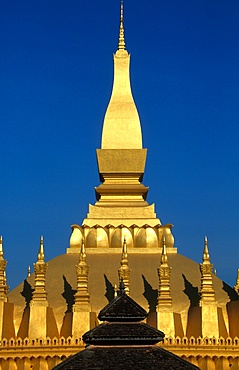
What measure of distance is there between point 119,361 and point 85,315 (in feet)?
50.7

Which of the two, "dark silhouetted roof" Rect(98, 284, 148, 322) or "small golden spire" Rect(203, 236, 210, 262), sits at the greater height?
"small golden spire" Rect(203, 236, 210, 262)

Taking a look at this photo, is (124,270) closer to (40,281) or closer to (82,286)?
(82,286)

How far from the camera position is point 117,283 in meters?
40.8

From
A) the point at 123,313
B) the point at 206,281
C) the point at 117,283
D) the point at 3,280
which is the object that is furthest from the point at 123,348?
the point at 3,280

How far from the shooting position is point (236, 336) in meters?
38.3

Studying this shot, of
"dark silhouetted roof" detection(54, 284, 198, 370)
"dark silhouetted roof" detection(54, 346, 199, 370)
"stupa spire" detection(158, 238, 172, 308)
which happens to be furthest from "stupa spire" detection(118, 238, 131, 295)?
"dark silhouetted roof" detection(54, 346, 199, 370)

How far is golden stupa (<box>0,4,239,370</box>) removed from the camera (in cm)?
3784

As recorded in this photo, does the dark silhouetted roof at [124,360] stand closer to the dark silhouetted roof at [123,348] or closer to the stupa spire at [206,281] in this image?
the dark silhouetted roof at [123,348]

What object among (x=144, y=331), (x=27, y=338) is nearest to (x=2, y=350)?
(x=27, y=338)

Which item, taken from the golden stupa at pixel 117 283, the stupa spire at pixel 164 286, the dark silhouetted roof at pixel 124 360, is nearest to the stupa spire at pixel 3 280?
the golden stupa at pixel 117 283

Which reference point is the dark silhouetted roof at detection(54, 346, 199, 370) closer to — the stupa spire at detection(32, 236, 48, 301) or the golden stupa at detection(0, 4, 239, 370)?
the golden stupa at detection(0, 4, 239, 370)

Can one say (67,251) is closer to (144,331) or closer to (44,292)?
(44,292)

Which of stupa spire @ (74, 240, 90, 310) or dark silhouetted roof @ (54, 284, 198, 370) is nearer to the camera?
dark silhouetted roof @ (54, 284, 198, 370)

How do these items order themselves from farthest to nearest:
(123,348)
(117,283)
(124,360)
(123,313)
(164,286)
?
1. (117,283)
2. (164,286)
3. (123,313)
4. (123,348)
5. (124,360)
